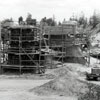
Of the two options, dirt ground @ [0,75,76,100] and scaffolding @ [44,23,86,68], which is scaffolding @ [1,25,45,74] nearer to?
dirt ground @ [0,75,76,100]

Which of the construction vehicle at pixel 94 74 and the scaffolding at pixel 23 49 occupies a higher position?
the scaffolding at pixel 23 49

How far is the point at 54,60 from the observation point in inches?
2135

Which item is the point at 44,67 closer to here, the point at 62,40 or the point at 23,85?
the point at 23,85

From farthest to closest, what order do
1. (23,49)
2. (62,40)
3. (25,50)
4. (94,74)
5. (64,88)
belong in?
(62,40) → (25,50) → (23,49) → (94,74) → (64,88)

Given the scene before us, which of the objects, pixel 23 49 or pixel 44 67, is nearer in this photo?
pixel 23 49

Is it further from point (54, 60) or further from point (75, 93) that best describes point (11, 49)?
point (75, 93)

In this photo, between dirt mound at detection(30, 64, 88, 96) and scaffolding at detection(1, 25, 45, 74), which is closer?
dirt mound at detection(30, 64, 88, 96)

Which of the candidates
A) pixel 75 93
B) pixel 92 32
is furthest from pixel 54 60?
pixel 92 32

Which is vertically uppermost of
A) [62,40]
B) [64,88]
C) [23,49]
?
[62,40]

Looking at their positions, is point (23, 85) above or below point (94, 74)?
below

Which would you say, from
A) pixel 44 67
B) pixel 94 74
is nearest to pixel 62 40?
pixel 44 67

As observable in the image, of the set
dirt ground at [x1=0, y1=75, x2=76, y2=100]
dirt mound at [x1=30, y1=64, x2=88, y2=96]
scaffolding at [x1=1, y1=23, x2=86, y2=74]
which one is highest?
scaffolding at [x1=1, y1=23, x2=86, y2=74]

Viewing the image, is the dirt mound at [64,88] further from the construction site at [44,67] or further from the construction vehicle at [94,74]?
the construction vehicle at [94,74]

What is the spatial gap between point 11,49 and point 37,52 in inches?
170
